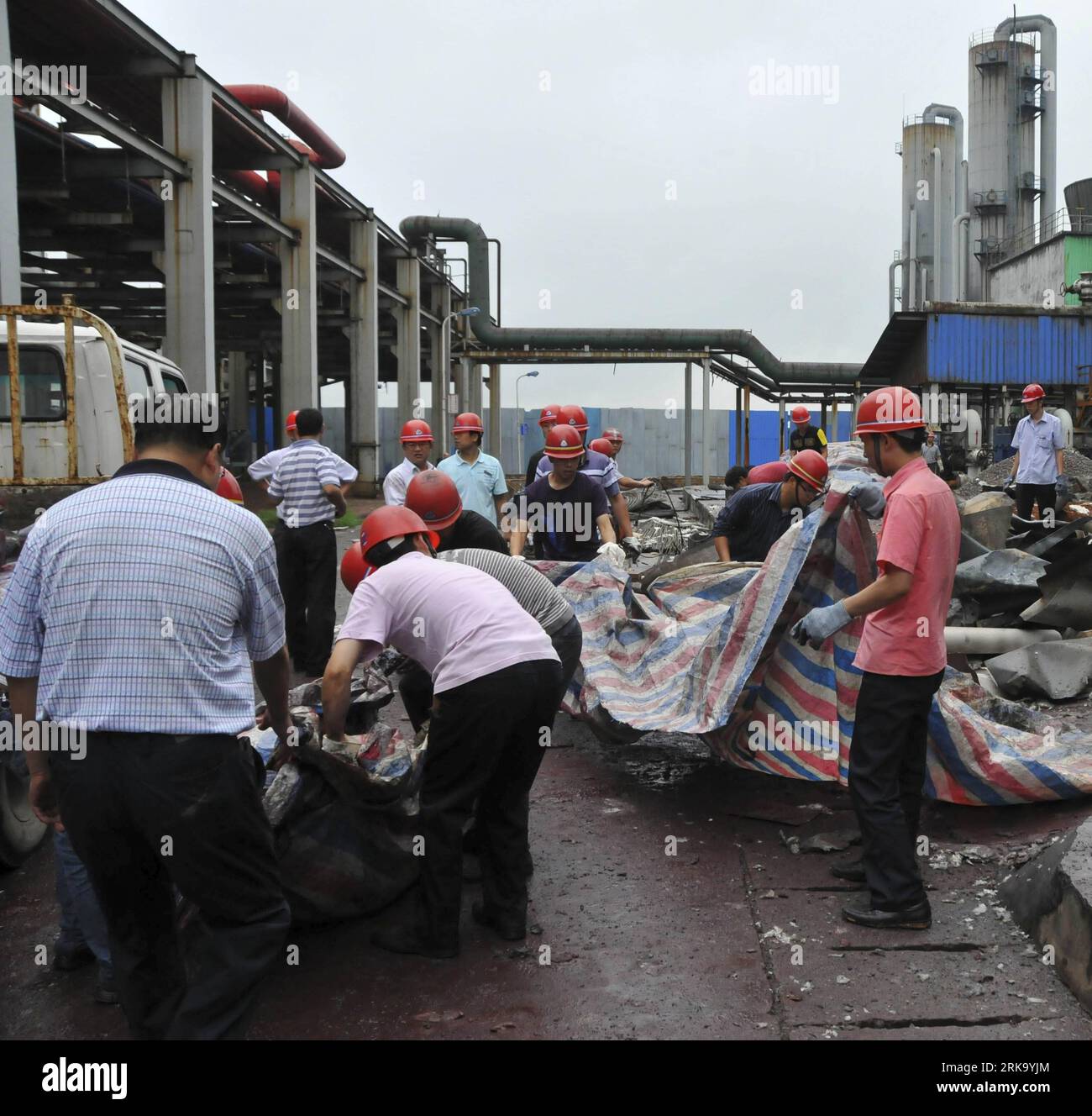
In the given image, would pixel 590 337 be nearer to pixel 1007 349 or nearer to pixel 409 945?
pixel 1007 349

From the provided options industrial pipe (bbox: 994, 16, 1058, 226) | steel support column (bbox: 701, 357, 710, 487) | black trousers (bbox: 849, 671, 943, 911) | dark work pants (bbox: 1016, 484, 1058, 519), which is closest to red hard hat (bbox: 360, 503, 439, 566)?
black trousers (bbox: 849, 671, 943, 911)

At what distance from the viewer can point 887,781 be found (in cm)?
366

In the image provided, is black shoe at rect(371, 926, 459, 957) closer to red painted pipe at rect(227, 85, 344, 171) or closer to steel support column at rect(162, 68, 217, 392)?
steel support column at rect(162, 68, 217, 392)

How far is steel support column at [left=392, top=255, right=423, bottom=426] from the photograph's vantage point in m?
27.5

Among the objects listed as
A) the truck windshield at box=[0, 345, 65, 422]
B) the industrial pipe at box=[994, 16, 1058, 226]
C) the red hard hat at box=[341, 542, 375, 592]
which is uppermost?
the industrial pipe at box=[994, 16, 1058, 226]

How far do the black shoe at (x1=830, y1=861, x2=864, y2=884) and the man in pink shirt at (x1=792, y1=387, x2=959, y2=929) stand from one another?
0.31m

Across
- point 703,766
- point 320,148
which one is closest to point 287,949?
point 703,766

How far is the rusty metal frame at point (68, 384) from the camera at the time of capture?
22.7 feet

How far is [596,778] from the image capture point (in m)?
5.42

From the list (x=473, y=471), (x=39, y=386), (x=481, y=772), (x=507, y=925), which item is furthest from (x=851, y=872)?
(x=39, y=386)

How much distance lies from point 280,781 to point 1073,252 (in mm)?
38541

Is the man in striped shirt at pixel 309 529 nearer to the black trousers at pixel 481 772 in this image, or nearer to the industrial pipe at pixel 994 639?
the black trousers at pixel 481 772

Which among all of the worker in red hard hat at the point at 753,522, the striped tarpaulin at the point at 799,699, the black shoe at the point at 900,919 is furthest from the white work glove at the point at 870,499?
the worker in red hard hat at the point at 753,522

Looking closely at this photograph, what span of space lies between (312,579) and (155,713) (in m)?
4.71
